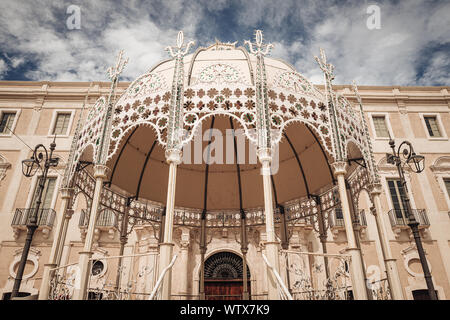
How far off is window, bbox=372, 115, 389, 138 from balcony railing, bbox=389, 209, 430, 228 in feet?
15.7

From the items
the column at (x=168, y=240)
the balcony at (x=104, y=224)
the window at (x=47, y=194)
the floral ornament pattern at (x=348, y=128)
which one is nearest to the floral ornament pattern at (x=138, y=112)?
the column at (x=168, y=240)

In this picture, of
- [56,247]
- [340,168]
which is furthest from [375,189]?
[56,247]

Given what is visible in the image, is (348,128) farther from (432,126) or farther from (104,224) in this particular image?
(432,126)

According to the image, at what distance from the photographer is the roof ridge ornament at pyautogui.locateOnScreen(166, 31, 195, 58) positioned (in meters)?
7.51

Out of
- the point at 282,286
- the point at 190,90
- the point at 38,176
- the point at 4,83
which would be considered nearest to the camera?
the point at 282,286

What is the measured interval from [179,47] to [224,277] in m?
10.5

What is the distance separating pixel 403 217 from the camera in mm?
15250

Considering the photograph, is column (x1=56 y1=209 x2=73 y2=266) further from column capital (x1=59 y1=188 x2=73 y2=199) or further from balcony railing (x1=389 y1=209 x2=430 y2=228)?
balcony railing (x1=389 y1=209 x2=430 y2=228)

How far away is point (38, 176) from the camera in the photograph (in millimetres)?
→ 15633

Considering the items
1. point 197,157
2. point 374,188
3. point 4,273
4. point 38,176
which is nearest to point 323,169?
point 374,188

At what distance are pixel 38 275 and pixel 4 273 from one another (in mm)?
1606

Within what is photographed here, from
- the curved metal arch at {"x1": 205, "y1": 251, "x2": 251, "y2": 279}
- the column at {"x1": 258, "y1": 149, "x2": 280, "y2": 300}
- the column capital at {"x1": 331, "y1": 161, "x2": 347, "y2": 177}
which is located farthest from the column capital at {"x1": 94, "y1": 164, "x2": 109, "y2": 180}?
the curved metal arch at {"x1": 205, "y1": 251, "x2": 251, "y2": 279}

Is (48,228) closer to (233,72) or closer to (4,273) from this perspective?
(4,273)

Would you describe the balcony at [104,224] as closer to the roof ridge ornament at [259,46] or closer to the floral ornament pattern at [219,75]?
the floral ornament pattern at [219,75]
